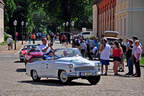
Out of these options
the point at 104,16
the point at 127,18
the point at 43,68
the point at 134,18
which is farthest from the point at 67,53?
the point at 104,16

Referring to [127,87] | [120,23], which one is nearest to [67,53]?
[127,87]

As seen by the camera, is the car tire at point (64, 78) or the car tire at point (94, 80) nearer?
the car tire at point (64, 78)

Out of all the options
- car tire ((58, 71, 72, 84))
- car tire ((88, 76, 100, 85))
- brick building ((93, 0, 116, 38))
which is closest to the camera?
car tire ((58, 71, 72, 84))

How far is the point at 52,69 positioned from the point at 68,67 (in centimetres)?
115

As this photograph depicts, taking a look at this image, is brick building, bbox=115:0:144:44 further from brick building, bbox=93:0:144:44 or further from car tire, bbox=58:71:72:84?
car tire, bbox=58:71:72:84

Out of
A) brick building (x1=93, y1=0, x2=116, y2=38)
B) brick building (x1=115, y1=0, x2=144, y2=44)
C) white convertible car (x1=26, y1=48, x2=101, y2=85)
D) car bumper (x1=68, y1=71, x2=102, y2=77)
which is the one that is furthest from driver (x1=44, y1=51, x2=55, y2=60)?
brick building (x1=93, y1=0, x2=116, y2=38)

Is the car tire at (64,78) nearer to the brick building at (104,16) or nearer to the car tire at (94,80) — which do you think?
the car tire at (94,80)

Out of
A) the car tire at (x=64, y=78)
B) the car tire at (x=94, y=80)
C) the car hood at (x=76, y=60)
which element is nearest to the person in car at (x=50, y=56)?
the car hood at (x=76, y=60)

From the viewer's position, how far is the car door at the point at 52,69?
57.2ft

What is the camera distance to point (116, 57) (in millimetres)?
22562

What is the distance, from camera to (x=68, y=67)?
1664 centimetres

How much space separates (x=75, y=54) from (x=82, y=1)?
67.1m

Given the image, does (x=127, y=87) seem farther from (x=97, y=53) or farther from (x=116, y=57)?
(x=97, y=53)

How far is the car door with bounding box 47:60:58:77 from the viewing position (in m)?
17.4
